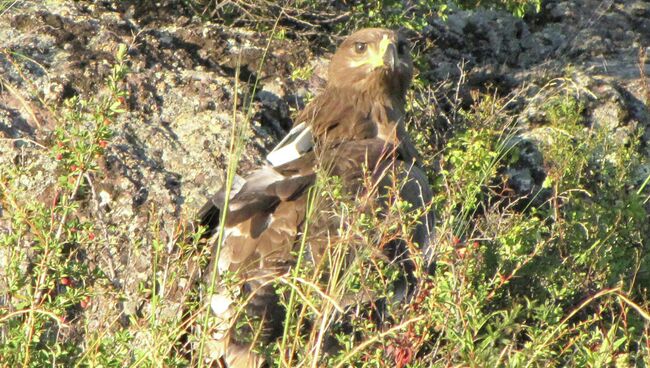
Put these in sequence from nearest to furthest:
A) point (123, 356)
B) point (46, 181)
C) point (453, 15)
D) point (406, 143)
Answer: point (123, 356)
point (46, 181)
point (406, 143)
point (453, 15)

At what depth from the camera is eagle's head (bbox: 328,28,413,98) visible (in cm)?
630

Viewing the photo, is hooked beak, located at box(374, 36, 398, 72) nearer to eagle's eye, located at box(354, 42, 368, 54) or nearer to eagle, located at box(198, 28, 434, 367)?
eagle, located at box(198, 28, 434, 367)

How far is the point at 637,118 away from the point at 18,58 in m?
3.80

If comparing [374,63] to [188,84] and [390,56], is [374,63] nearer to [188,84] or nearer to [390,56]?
[390,56]

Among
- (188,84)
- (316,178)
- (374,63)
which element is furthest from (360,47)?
(316,178)

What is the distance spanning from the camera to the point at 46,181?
546cm

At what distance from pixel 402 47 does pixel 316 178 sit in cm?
201

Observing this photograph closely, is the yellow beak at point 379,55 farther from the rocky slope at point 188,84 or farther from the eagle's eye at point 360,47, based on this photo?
the rocky slope at point 188,84

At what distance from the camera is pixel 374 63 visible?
250 inches

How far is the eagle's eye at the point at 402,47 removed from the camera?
21.1ft

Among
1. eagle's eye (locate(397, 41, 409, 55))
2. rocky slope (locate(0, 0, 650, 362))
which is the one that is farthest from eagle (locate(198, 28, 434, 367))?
rocky slope (locate(0, 0, 650, 362))

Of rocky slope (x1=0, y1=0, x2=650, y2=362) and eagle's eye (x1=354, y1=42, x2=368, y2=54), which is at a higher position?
eagle's eye (x1=354, y1=42, x2=368, y2=54)

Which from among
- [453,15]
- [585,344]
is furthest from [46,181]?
[453,15]

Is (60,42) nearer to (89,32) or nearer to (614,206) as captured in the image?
(89,32)
